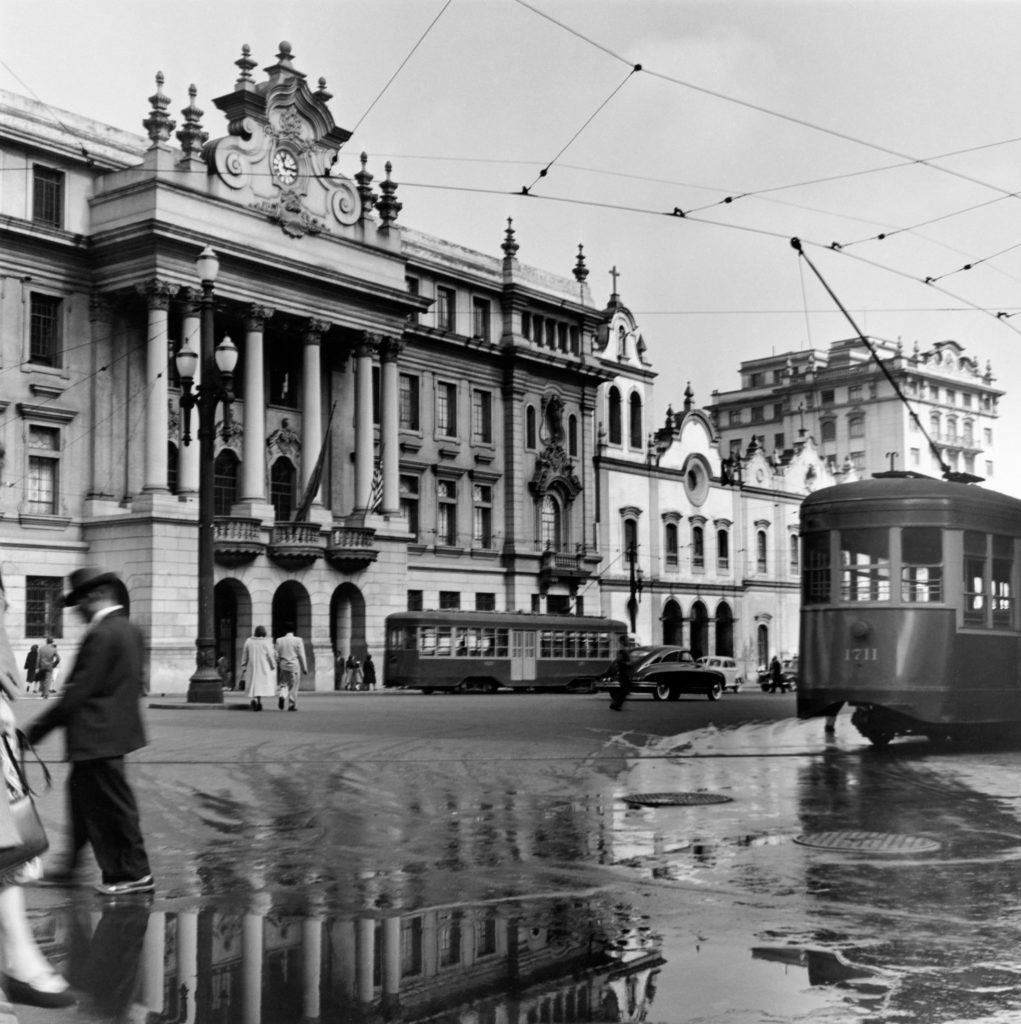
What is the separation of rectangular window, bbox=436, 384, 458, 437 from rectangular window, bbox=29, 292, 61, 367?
1694 centimetres

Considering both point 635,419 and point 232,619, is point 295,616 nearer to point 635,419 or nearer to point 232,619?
point 232,619

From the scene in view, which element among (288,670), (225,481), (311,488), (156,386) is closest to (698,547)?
(311,488)

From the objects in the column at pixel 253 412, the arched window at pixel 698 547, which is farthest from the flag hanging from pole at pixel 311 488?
the arched window at pixel 698 547

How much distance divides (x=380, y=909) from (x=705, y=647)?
2500 inches

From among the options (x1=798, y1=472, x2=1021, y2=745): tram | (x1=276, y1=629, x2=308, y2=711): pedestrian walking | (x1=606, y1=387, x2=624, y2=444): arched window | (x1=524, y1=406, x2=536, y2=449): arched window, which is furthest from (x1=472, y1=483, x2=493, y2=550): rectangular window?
(x1=798, y1=472, x2=1021, y2=745): tram

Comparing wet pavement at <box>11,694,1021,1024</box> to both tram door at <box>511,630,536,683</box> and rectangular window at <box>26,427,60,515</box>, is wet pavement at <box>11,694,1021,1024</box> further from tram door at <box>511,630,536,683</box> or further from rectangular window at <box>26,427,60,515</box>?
tram door at <box>511,630,536,683</box>

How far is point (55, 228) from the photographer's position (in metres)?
41.6

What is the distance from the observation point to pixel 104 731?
26.3 feet

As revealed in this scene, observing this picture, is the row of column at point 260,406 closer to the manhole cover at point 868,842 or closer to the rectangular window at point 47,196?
the rectangular window at point 47,196

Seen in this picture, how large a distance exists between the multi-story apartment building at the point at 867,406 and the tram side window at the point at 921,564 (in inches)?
3206

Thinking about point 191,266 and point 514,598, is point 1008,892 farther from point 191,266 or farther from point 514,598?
point 514,598

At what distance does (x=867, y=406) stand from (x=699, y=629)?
126ft

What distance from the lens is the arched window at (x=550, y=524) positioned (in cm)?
5950

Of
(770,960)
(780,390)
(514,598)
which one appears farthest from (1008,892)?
(780,390)
